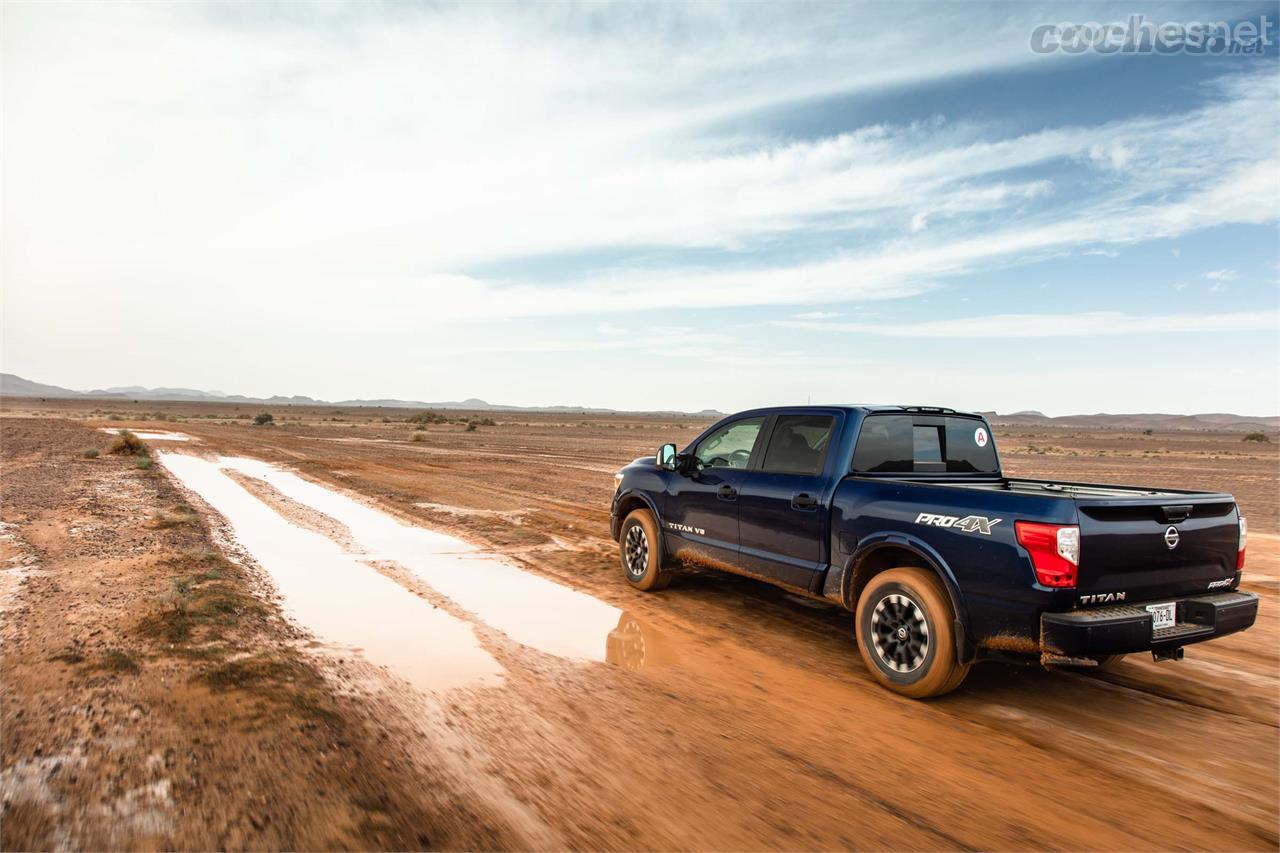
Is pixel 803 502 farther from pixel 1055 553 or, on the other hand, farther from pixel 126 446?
pixel 126 446

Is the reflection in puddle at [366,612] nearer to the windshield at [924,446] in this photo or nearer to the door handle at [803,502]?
the door handle at [803,502]

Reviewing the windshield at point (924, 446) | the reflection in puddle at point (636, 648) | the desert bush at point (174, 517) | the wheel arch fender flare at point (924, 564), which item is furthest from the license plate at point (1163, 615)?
the desert bush at point (174, 517)

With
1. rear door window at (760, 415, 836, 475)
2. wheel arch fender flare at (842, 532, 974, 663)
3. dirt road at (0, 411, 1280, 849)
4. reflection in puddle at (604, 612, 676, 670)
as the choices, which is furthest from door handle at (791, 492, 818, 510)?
reflection in puddle at (604, 612, 676, 670)

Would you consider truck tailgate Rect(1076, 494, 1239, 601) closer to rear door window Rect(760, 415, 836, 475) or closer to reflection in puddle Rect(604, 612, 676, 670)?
rear door window Rect(760, 415, 836, 475)

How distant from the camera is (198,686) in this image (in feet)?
14.9

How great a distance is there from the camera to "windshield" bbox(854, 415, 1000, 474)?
18.8ft

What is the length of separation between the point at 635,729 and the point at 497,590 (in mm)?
3544

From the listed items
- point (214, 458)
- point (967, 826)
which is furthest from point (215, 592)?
point (214, 458)

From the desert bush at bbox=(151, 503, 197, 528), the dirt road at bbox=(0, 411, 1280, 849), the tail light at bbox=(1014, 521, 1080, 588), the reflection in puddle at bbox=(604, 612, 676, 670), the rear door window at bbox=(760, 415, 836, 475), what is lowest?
the reflection in puddle at bbox=(604, 612, 676, 670)

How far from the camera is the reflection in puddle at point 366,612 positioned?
5.25 meters

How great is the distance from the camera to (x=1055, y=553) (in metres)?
4.07

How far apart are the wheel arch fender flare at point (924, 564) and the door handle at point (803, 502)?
1.78ft

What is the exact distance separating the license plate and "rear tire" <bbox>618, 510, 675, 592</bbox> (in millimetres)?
4251

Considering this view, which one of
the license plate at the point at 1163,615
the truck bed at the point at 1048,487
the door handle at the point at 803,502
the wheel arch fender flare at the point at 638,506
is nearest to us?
the license plate at the point at 1163,615
